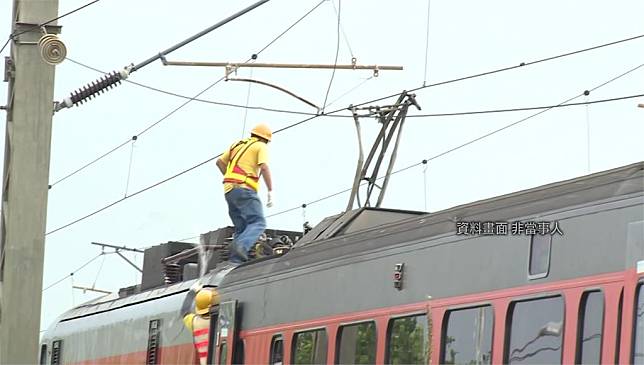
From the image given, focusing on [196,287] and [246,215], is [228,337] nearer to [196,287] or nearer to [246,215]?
[196,287]

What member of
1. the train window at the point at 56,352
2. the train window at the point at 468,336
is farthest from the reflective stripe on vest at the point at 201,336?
the train window at the point at 56,352

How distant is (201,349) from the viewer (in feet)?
41.1

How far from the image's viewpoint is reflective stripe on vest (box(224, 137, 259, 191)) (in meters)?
13.6

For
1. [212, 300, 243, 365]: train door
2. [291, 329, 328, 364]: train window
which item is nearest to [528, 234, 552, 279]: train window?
[291, 329, 328, 364]: train window

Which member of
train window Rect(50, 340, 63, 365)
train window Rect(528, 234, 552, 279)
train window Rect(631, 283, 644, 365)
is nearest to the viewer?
train window Rect(631, 283, 644, 365)

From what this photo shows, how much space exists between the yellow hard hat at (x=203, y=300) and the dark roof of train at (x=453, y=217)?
0.60 feet

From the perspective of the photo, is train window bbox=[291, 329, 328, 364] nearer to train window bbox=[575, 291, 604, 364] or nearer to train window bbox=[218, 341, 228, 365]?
train window bbox=[218, 341, 228, 365]

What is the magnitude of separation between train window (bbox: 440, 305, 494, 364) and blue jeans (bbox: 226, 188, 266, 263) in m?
4.47

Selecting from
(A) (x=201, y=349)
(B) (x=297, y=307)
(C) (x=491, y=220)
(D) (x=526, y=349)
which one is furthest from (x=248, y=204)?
(D) (x=526, y=349)

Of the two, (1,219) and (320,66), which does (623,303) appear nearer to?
(1,219)

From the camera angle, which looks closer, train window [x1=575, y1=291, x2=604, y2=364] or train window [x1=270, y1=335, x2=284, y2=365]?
train window [x1=575, y1=291, x2=604, y2=364]

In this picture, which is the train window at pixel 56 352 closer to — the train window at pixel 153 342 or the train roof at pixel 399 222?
the train roof at pixel 399 222

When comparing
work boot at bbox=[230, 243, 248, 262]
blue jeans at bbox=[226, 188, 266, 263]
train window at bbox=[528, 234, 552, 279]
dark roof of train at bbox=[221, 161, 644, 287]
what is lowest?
train window at bbox=[528, 234, 552, 279]

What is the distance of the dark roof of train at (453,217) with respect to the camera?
8.17 meters
